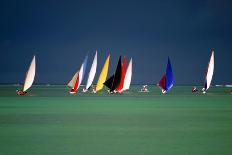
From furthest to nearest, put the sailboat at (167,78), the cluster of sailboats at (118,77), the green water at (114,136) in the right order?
the sailboat at (167,78) → the cluster of sailboats at (118,77) → the green water at (114,136)

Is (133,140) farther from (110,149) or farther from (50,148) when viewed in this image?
(50,148)

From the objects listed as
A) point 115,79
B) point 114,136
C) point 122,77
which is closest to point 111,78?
point 115,79

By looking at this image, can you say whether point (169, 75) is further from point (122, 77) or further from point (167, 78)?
point (122, 77)

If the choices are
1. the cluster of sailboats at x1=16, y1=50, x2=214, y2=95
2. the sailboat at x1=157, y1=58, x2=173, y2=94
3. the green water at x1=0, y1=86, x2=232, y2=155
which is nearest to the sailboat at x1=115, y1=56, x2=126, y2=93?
the cluster of sailboats at x1=16, y1=50, x2=214, y2=95

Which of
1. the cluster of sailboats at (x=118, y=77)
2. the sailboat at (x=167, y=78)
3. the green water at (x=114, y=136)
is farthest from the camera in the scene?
the sailboat at (x=167, y=78)

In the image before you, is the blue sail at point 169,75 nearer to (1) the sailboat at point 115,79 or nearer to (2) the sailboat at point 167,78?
(2) the sailboat at point 167,78

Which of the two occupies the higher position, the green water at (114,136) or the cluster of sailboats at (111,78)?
the cluster of sailboats at (111,78)

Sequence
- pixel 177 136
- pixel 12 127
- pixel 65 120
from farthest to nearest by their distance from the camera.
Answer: pixel 65 120 < pixel 12 127 < pixel 177 136

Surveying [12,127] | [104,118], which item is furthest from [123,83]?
[12,127]

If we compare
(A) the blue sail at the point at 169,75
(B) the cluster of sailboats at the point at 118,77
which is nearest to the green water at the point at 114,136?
(B) the cluster of sailboats at the point at 118,77

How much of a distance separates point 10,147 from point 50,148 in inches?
47.2

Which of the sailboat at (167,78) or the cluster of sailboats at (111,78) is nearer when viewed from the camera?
the cluster of sailboats at (111,78)

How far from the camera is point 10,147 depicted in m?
14.0

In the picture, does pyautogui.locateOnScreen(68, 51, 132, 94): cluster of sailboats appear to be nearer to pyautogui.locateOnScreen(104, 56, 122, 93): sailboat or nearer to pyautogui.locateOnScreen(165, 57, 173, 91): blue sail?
pyautogui.locateOnScreen(104, 56, 122, 93): sailboat
